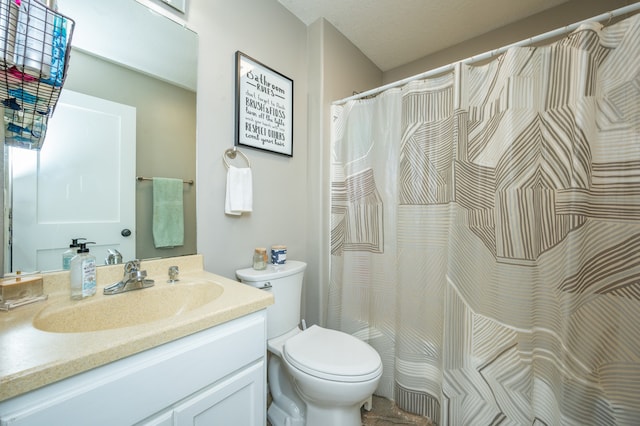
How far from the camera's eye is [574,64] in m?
1.01

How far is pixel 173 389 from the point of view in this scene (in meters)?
0.67

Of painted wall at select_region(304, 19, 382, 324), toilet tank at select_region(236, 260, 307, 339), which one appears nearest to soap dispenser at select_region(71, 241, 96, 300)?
toilet tank at select_region(236, 260, 307, 339)

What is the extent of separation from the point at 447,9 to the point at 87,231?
228cm

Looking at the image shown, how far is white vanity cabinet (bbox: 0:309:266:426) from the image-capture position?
508mm

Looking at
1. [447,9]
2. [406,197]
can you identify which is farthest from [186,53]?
[447,9]

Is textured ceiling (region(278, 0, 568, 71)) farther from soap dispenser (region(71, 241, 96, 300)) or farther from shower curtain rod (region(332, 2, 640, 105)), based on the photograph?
soap dispenser (region(71, 241, 96, 300))

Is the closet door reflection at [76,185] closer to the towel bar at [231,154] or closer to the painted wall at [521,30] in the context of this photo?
the towel bar at [231,154]

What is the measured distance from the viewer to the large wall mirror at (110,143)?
86 centimetres

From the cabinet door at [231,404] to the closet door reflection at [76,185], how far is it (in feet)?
2.16

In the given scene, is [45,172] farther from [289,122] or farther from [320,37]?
[320,37]

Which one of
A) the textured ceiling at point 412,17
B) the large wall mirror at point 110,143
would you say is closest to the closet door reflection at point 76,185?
the large wall mirror at point 110,143

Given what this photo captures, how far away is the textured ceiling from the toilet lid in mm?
1948

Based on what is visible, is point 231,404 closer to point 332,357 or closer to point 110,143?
point 332,357

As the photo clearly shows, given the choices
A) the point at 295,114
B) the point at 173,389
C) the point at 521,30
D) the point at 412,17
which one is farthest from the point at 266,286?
the point at 521,30
